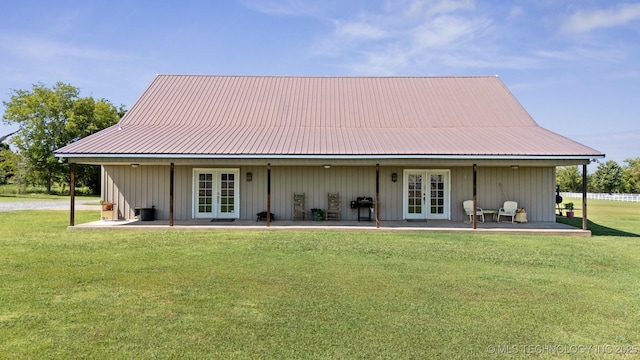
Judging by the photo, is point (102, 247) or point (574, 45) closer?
point (102, 247)

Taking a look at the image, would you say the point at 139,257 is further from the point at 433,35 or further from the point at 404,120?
the point at 433,35

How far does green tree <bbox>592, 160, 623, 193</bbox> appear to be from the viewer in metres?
45.8

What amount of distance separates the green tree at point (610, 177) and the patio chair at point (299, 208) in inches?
1801

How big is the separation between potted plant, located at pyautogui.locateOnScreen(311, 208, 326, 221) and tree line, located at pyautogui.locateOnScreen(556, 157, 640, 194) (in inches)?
1793

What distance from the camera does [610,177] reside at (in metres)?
45.8

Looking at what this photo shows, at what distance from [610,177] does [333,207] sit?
148ft

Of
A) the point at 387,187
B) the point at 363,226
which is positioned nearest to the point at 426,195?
the point at 387,187

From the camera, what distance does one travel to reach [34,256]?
285 inches

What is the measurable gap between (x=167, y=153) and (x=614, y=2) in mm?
14217

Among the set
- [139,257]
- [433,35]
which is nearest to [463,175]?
[433,35]

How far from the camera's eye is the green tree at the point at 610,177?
150ft

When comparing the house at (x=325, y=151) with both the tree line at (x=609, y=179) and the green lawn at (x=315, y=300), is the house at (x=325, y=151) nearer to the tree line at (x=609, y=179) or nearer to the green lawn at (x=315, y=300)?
the green lawn at (x=315, y=300)

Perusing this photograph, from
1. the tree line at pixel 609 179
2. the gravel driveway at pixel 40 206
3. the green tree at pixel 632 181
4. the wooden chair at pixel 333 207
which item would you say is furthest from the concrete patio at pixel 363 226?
the green tree at pixel 632 181

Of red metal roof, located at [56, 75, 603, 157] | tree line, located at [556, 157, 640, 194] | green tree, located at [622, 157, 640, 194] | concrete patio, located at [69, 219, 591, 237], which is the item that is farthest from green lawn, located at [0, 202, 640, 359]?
green tree, located at [622, 157, 640, 194]
